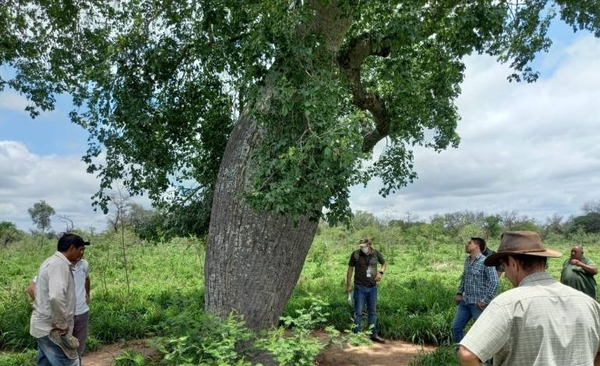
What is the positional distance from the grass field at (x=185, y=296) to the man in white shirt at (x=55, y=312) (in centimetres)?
95

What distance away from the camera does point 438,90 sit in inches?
360

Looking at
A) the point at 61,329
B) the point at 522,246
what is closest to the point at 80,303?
the point at 61,329

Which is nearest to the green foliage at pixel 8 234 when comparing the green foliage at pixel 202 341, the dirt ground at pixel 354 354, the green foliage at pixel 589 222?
the dirt ground at pixel 354 354

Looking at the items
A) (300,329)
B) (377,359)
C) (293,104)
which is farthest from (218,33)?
(377,359)

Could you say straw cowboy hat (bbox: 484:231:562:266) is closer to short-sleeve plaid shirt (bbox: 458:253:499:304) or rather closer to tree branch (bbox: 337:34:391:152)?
tree branch (bbox: 337:34:391:152)

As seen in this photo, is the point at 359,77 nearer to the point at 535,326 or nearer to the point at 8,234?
the point at 535,326

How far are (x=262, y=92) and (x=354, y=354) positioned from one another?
5061mm

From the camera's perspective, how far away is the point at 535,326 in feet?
7.64

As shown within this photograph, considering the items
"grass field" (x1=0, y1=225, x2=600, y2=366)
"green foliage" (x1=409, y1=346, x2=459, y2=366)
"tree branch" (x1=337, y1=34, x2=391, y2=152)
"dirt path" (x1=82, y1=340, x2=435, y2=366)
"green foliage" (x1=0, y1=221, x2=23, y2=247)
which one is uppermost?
"tree branch" (x1=337, y1=34, x2=391, y2=152)

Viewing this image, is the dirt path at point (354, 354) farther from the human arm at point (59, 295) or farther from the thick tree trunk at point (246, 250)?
the human arm at point (59, 295)

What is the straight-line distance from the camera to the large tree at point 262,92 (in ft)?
16.8

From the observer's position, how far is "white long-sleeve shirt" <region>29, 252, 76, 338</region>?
462cm

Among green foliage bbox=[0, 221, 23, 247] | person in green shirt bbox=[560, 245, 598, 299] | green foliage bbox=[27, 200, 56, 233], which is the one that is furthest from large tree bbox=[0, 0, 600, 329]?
green foliage bbox=[27, 200, 56, 233]

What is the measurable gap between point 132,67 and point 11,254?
17.6m
